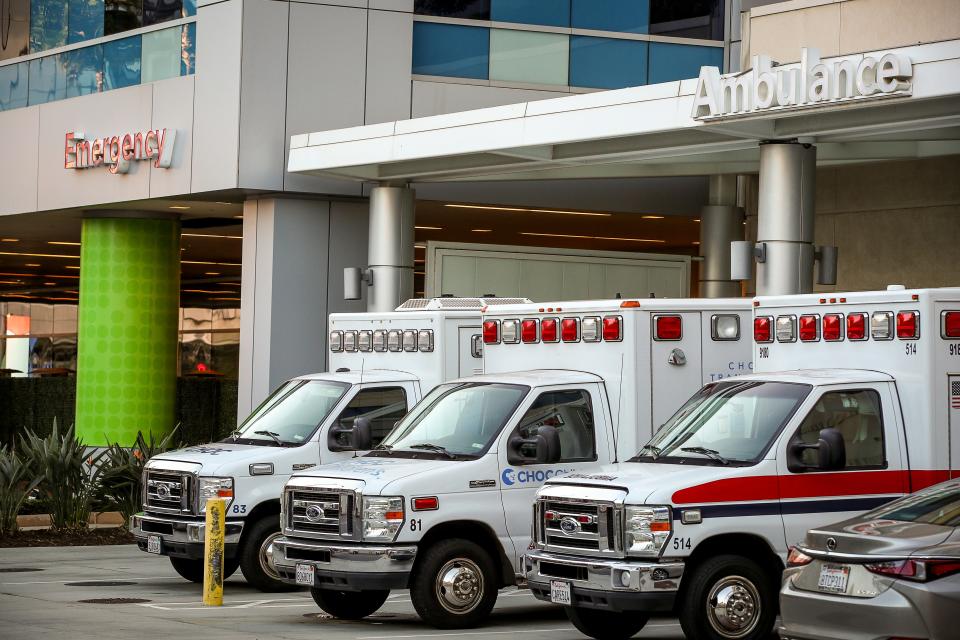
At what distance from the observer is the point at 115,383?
93.6 feet

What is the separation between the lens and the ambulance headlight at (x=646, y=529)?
11016mm

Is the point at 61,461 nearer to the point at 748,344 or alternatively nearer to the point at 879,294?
the point at 748,344

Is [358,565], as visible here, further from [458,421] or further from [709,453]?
[709,453]

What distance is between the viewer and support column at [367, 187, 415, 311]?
79.4ft

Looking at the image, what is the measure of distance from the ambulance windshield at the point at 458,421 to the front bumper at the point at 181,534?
2.14 meters

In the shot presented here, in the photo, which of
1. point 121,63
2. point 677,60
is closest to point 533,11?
point 677,60

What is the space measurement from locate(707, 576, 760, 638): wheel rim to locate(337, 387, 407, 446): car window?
17.1 feet

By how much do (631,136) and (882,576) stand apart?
11.9 m

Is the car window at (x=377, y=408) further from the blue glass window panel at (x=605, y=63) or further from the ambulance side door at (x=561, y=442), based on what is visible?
the blue glass window panel at (x=605, y=63)

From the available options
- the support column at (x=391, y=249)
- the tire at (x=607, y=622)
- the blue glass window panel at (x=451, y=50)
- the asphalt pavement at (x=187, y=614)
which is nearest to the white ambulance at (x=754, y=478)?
the tire at (x=607, y=622)

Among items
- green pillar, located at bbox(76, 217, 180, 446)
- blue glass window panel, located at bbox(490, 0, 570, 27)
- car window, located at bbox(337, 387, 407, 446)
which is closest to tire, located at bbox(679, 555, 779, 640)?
car window, located at bbox(337, 387, 407, 446)

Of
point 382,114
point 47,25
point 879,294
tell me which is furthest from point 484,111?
point 47,25

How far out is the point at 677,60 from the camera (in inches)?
1091

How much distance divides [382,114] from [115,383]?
7365mm
